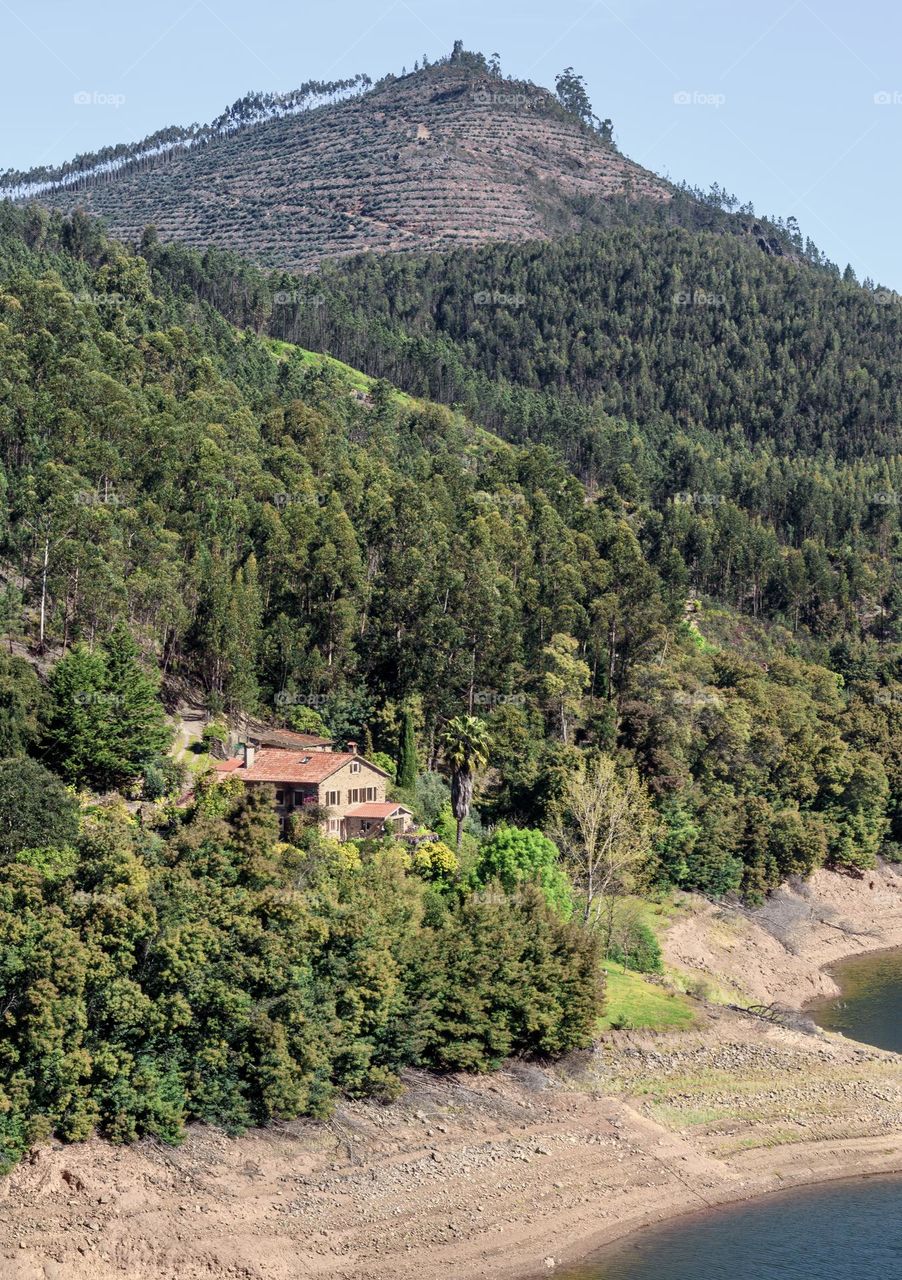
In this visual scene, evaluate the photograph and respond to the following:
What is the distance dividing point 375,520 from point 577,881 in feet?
129

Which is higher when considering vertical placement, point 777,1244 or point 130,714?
point 130,714

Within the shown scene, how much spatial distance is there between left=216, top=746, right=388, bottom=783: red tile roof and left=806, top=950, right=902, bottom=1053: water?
28265 mm

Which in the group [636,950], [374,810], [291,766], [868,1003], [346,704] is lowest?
[868,1003]

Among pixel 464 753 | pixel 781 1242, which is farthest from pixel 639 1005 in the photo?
pixel 781 1242

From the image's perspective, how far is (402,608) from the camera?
10144cm

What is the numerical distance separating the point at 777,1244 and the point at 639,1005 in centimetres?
1840

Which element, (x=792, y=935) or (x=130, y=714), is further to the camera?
(x=792, y=935)

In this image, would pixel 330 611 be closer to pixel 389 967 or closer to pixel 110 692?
pixel 110 692

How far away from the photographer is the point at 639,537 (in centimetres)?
15038

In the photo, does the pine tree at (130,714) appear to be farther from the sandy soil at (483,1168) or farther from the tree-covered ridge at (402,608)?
the sandy soil at (483,1168)

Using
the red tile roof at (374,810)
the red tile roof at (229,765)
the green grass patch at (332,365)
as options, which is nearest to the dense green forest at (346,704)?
the red tile roof at (229,765)

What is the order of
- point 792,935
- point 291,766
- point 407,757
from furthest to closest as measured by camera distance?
point 792,935, point 407,757, point 291,766

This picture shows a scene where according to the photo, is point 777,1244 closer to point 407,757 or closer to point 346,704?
point 407,757

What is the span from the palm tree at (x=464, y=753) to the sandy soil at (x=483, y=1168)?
18137mm
